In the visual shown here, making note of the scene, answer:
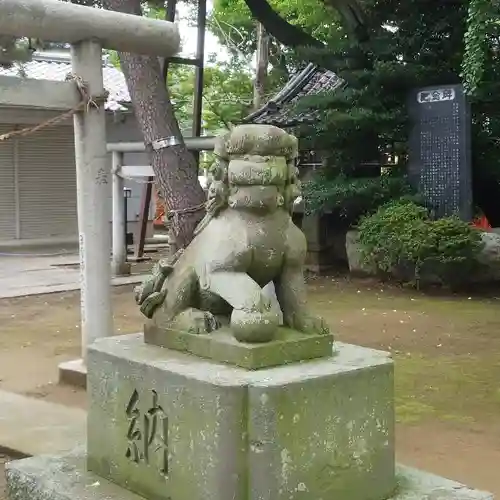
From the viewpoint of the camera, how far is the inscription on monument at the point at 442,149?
446 inches

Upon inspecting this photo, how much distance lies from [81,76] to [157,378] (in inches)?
137

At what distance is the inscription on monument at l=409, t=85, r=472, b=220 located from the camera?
11328mm

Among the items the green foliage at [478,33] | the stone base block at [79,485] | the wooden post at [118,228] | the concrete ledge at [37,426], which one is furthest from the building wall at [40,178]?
the stone base block at [79,485]

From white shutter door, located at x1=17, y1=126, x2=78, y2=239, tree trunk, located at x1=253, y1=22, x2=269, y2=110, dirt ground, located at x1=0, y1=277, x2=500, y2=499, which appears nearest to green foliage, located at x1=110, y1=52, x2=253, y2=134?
tree trunk, located at x1=253, y1=22, x2=269, y2=110

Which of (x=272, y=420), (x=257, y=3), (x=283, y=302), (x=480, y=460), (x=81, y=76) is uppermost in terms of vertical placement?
(x=257, y=3)

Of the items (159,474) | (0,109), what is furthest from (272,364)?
(0,109)

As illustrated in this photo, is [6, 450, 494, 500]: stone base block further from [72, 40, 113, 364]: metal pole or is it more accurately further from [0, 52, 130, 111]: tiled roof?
[0, 52, 130, 111]: tiled roof

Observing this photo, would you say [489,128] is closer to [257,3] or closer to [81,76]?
[257,3]

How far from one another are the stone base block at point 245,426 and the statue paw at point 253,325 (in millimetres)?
118

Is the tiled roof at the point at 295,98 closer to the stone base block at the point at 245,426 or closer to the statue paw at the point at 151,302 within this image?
the statue paw at the point at 151,302

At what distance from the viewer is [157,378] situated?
2824mm

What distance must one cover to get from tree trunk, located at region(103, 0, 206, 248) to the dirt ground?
1394 mm

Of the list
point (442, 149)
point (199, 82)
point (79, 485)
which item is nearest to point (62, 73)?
point (199, 82)

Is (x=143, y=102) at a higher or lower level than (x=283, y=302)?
higher
